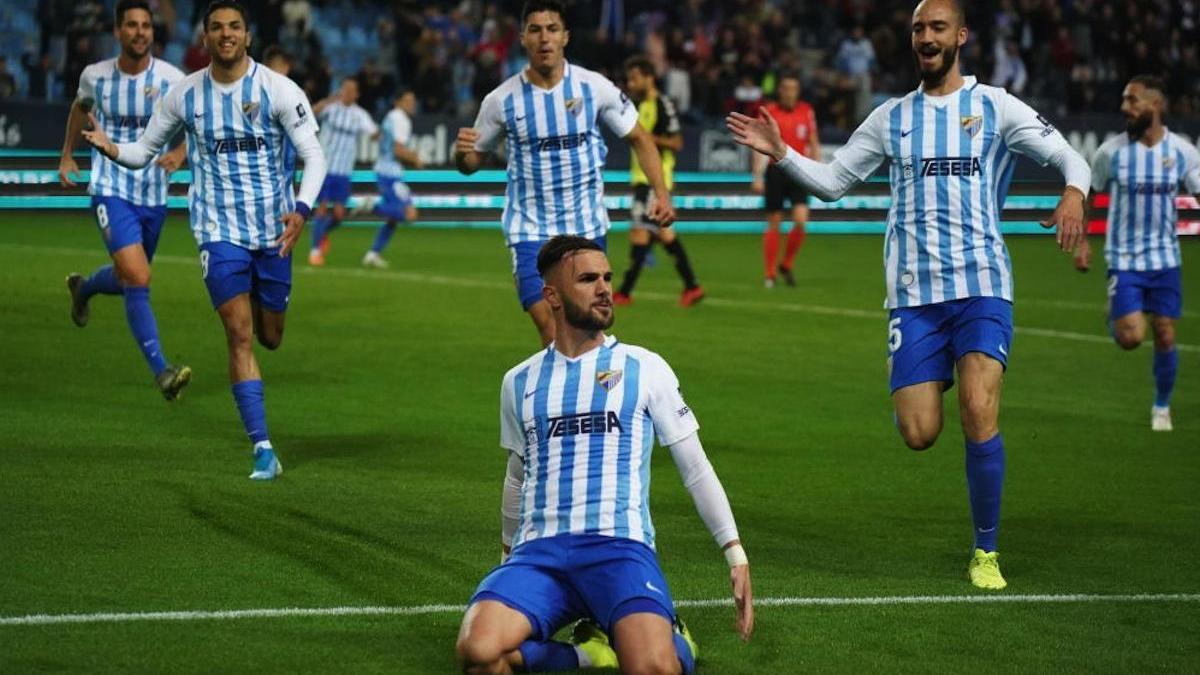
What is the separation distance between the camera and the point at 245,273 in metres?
10.2

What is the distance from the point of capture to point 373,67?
29891 mm

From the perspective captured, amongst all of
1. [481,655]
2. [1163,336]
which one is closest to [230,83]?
[481,655]

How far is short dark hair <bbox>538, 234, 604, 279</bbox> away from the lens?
6410 millimetres

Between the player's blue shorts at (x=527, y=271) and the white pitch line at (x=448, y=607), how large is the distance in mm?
3503

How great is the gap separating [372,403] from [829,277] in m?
10.4

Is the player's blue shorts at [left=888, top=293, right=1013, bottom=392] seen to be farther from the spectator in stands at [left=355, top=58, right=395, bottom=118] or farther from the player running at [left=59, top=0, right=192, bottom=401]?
the spectator in stands at [left=355, top=58, right=395, bottom=118]

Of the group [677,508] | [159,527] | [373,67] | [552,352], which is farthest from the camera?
[373,67]

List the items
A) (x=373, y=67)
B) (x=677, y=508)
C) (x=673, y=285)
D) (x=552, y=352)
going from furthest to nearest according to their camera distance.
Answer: (x=373, y=67)
(x=673, y=285)
(x=677, y=508)
(x=552, y=352)

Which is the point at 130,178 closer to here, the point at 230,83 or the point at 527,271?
the point at 230,83

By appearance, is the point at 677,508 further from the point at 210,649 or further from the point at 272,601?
the point at 210,649

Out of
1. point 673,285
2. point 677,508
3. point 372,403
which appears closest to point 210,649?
point 677,508

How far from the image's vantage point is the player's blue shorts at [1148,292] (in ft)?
41.3

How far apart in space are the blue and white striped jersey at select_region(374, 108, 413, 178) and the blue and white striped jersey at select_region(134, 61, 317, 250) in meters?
14.7

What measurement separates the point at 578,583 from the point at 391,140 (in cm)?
1954
